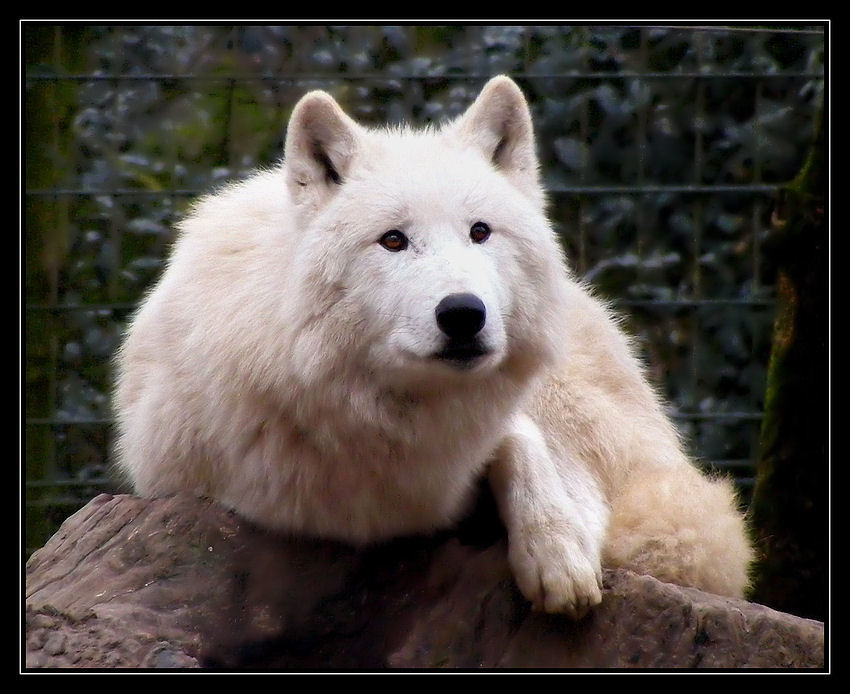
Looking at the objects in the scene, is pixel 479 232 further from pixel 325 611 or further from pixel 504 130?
pixel 325 611

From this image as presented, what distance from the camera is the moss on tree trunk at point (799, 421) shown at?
5059mm

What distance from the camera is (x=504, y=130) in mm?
3531

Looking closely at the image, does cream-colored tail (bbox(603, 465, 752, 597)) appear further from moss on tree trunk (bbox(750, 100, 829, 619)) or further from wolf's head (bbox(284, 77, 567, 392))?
moss on tree trunk (bbox(750, 100, 829, 619))

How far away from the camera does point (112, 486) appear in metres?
6.51

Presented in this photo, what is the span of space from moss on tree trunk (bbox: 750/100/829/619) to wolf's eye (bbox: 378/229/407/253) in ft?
8.88

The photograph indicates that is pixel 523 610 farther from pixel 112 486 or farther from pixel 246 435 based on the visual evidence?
pixel 112 486

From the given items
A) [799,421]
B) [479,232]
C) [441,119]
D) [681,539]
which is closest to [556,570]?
[681,539]

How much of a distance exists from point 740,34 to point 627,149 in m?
1.06

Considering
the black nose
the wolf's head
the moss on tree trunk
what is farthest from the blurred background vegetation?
the black nose

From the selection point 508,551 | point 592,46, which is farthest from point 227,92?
point 508,551

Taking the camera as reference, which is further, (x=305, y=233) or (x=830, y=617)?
(x=830, y=617)

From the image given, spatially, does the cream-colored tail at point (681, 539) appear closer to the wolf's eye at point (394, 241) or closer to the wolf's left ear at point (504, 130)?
the wolf's left ear at point (504, 130)

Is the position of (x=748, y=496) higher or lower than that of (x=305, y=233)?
lower

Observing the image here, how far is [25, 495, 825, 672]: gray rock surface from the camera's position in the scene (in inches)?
125
